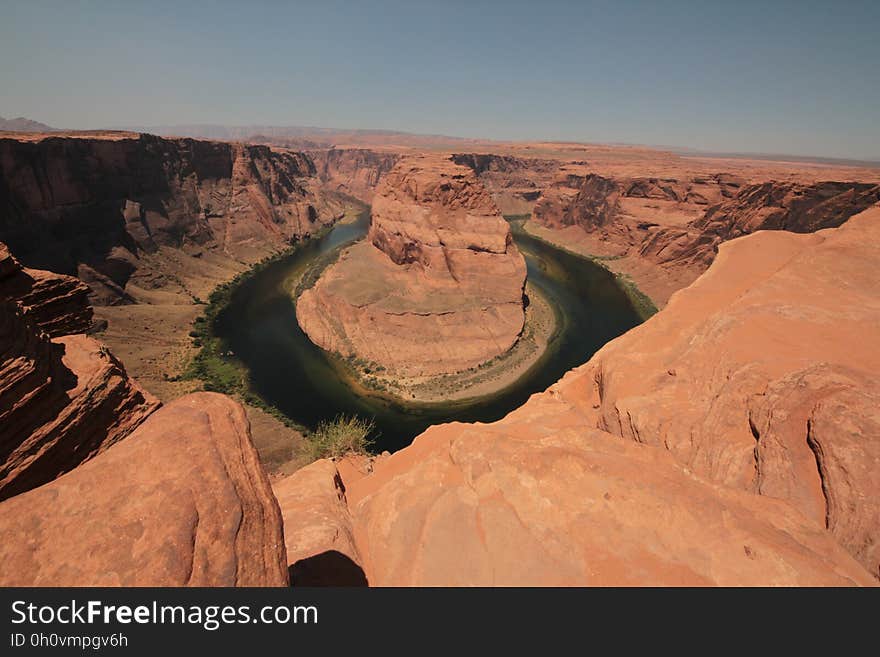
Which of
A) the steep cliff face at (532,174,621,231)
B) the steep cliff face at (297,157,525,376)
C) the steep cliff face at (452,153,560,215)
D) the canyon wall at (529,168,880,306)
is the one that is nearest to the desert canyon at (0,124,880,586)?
the steep cliff face at (297,157,525,376)

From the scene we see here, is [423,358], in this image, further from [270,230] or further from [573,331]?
[270,230]

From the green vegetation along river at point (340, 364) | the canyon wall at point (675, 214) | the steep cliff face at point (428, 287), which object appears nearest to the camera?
the green vegetation along river at point (340, 364)

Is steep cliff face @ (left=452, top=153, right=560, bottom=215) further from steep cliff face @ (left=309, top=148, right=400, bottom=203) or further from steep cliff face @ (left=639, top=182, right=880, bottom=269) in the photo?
steep cliff face @ (left=639, top=182, right=880, bottom=269)

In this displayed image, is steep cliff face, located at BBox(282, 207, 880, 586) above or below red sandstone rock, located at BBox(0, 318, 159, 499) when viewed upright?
below

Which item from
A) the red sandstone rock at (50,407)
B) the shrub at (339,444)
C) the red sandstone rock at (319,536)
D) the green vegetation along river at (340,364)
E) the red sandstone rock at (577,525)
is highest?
the red sandstone rock at (50,407)

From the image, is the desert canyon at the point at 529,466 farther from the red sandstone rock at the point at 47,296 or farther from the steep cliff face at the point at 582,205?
the steep cliff face at the point at 582,205

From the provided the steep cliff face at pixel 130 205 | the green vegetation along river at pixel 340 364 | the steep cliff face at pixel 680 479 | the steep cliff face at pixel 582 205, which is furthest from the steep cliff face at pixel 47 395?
the steep cliff face at pixel 582 205

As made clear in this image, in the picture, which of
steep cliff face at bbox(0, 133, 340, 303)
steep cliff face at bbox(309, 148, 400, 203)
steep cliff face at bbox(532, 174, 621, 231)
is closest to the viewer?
steep cliff face at bbox(0, 133, 340, 303)
